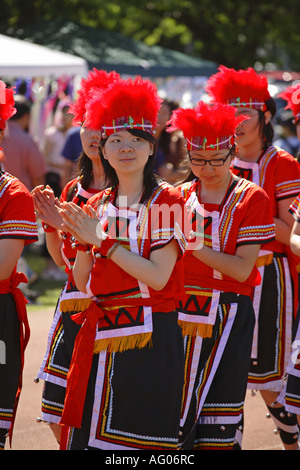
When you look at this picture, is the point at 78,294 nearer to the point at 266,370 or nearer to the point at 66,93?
the point at 266,370

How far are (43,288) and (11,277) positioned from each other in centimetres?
588

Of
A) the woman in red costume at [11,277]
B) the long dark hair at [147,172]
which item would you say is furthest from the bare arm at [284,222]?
the woman in red costume at [11,277]

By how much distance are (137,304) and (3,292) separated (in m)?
0.74

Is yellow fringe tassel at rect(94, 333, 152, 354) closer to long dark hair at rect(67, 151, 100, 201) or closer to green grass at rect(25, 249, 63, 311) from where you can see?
long dark hair at rect(67, 151, 100, 201)

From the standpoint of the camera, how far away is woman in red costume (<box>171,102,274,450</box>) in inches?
154

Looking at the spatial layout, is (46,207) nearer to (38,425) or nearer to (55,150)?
(38,425)

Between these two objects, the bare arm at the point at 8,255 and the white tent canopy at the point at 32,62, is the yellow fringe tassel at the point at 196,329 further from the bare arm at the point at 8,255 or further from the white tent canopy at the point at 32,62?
the white tent canopy at the point at 32,62

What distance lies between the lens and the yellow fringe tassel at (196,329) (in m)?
3.97

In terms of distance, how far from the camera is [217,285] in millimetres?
3975

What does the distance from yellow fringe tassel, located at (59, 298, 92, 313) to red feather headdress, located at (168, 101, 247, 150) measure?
91cm

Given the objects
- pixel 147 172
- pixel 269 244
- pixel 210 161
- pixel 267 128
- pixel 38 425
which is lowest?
pixel 38 425

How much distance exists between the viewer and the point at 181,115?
397cm

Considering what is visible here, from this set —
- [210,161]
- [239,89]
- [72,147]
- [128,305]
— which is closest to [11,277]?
[128,305]

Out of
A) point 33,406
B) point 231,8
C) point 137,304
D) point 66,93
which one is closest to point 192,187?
point 137,304
